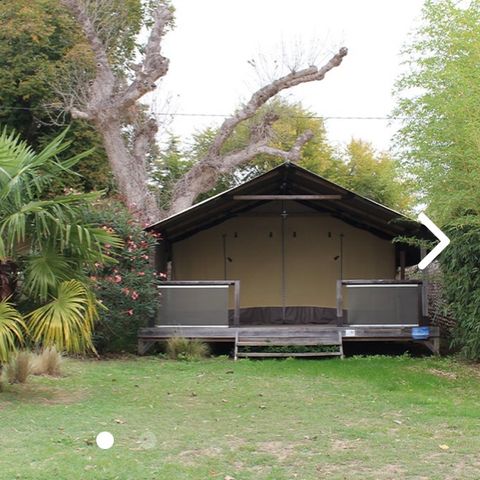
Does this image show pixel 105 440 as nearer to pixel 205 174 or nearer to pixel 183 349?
pixel 183 349

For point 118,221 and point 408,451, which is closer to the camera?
point 408,451

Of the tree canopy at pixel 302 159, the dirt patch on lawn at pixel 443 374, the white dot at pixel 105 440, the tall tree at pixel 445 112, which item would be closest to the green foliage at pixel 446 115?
the tall tree at pixel 445 112

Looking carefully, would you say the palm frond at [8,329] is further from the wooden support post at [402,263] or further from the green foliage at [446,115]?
the wooden support post at [402,263]

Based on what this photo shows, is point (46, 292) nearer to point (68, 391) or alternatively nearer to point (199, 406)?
point (68, 391)

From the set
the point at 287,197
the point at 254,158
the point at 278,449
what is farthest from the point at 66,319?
the point at 254,158

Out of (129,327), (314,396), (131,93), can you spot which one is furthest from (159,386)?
(131,93)

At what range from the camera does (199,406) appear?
7.84 metres

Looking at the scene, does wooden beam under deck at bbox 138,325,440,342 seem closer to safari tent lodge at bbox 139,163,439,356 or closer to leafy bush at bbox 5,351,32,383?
safari tent lodge at bbox 139,163,439,356

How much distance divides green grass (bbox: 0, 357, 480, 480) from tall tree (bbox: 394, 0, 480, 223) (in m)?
2.57

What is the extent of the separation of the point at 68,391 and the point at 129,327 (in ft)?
13.5

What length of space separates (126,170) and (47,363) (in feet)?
38.4

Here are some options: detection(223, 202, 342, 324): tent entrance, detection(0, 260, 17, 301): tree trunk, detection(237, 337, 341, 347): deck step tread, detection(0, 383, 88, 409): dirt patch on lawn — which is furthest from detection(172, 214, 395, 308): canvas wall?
detection(0, 260, 17, 301): tree trunk

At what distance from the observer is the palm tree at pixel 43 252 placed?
299 inches

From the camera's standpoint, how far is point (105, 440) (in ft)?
19.6
